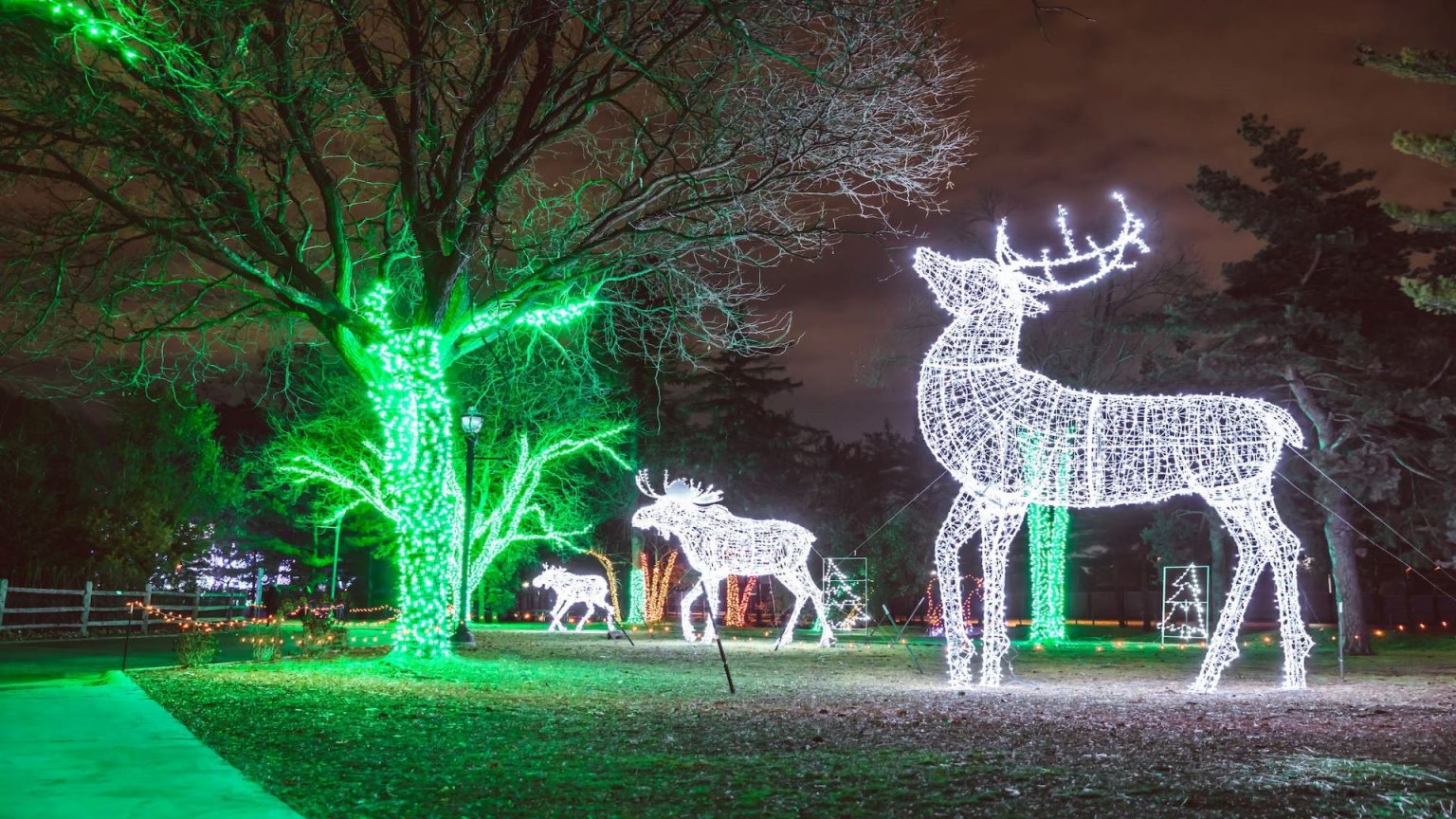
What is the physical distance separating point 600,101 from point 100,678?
874cm

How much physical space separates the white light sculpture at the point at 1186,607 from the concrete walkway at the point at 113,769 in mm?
18510

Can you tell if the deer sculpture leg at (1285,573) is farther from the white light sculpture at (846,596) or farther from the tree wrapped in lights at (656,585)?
the tree wrapped in lights at (656,585)

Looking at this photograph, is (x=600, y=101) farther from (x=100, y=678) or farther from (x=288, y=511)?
(x=288, y=511)

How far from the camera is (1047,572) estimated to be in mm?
24234

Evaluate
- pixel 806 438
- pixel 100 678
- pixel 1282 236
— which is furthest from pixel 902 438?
pixel 100 678

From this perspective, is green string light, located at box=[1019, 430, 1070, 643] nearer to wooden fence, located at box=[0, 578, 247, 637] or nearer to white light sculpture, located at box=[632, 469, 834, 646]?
white light sculpture, located at box=[632, 469, 834, 646]

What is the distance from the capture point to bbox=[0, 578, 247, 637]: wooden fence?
19.7 metres

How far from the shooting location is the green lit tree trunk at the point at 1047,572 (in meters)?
23.2

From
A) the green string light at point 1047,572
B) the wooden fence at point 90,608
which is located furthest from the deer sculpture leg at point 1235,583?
the wooden fence at point 90,608

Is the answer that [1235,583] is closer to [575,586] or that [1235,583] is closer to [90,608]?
[575,586]

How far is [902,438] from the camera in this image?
161ft

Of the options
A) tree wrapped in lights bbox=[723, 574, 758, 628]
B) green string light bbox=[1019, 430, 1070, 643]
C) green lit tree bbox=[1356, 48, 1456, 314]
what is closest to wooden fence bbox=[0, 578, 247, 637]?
tree wrapped in lights bbox=[723, 574, 758, 628]

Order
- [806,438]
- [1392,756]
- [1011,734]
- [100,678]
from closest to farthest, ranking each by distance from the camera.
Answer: [1392,756] < [1011,734] < [100,678] < [806,438]

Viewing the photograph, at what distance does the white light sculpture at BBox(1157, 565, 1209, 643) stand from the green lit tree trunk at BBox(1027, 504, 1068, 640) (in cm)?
204
